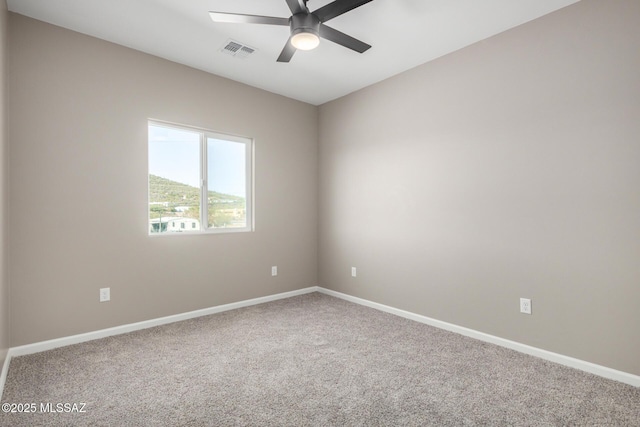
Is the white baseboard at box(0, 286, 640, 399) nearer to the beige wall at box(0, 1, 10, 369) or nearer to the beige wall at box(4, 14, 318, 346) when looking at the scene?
the beige wall at box(4, 14, 318, 346)

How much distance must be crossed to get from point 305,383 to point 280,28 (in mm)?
2696

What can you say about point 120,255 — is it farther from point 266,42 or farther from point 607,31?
point 607,31

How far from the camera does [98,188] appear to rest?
288 centimetres

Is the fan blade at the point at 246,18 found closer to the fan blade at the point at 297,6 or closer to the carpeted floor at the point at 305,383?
the fan blade at the point at 297,6

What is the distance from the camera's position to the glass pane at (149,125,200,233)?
329 centimetres

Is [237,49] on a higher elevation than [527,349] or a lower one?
higher

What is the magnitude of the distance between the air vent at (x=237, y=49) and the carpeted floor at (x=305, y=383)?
2612mm

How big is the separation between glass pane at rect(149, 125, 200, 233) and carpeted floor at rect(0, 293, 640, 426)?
1.07 meters

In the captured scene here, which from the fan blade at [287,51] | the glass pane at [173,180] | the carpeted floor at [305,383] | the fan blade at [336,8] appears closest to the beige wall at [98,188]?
the glass pane at [173,180]

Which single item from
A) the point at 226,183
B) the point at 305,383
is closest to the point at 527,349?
the point at 305,383

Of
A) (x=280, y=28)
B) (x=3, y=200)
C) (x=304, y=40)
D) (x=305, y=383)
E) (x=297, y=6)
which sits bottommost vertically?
(x=305, y=383)

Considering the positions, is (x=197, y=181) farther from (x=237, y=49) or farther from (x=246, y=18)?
(x=246, y=18)

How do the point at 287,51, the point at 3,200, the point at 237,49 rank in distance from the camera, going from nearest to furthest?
the point at 3,200, the point at 287,51, the point at 237,49

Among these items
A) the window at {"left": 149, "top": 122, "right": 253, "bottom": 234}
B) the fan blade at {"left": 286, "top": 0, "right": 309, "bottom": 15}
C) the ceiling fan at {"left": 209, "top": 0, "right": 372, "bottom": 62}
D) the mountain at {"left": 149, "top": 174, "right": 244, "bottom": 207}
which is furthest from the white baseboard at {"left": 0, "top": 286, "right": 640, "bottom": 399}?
the fan blade at {"left": 286, "top": 0, "right": 309, "bottom": 15}
